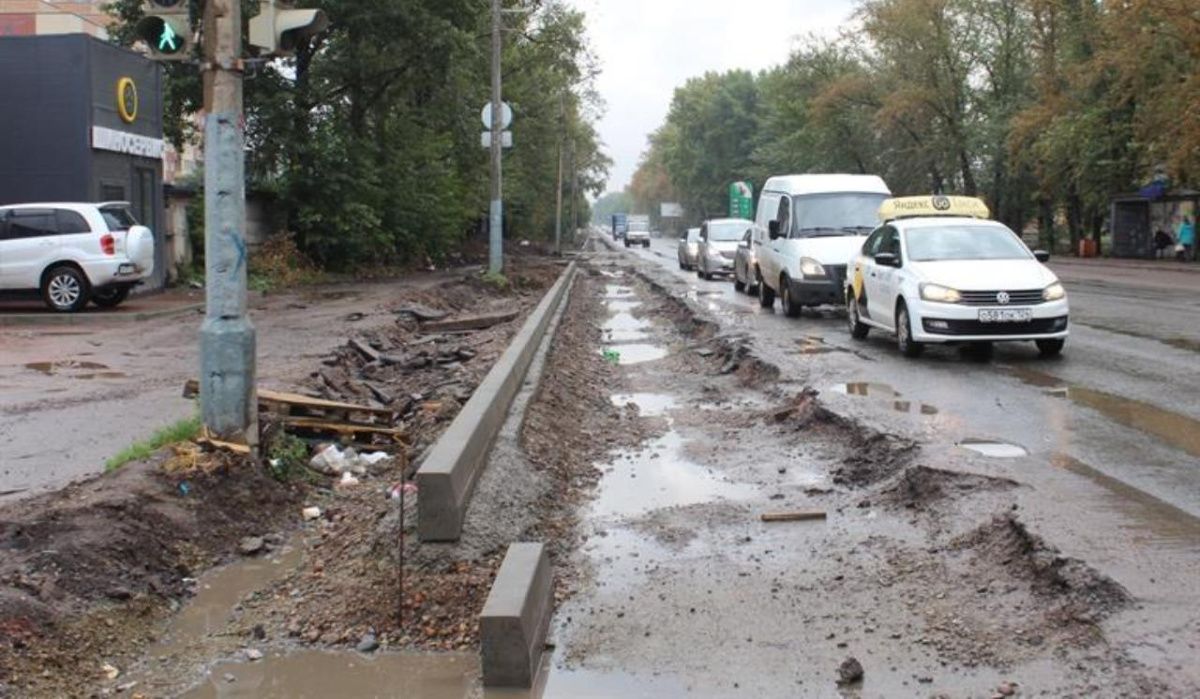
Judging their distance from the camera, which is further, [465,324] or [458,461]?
[465,324]

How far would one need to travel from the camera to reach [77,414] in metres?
10.1

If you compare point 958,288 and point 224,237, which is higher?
point 224,237

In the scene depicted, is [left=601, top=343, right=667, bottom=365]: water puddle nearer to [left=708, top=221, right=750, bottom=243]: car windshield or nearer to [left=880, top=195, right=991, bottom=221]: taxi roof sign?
[left=880, top=195, right=991, bottom=221]: taxi roof sign

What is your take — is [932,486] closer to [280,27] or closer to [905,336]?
[280,27]

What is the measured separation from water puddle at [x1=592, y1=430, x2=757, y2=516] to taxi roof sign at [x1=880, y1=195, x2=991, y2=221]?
8.95m

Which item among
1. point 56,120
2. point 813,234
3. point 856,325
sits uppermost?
point 56,120

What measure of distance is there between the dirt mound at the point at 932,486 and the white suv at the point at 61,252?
16.2 m

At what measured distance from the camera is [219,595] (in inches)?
226

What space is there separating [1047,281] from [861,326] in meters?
3.35

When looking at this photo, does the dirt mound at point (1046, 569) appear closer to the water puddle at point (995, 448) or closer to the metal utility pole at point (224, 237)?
the water puddle at point (995, 448)

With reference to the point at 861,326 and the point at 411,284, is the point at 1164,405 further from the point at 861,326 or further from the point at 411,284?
the point at 411,284

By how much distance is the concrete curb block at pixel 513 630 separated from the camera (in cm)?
446

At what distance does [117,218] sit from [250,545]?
1546cm

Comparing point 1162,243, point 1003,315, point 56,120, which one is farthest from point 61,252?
point 1162,243
